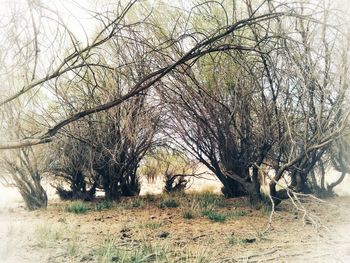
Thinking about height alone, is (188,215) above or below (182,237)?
above

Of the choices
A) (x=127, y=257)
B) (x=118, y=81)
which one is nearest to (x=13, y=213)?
(x=118, y=81)

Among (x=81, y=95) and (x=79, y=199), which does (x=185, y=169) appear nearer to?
(x=79, y=199)

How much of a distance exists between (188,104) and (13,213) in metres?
4.91

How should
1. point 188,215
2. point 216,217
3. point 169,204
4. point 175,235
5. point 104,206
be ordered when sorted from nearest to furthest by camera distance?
point 175,235 → point 216,217 → point 188,215 → point 169,204 → point 104,206

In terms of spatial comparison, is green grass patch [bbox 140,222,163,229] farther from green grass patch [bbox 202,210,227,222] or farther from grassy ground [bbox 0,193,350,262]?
green grass patch [bbox 202,210,227,222]

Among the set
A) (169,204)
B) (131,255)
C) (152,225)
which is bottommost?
(131,255)

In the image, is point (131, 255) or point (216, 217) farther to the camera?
point (216, 217)

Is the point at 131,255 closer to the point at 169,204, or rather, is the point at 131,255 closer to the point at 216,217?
the point at 216,217

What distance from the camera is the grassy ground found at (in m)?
5.05

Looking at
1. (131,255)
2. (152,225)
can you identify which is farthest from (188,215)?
(131,255)

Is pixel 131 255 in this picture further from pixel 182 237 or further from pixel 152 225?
pixel 152 225

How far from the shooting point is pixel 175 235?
6.48m

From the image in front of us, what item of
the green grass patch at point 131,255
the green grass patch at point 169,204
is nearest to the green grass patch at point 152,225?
the green grass patch at point 131,255

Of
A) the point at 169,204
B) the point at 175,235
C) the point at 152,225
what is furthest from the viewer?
the point at 169,204
